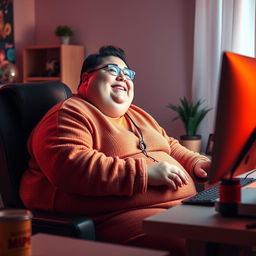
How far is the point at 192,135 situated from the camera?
13.1ft

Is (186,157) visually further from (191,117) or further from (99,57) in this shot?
(191,117)

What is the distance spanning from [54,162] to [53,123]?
0.15 metres

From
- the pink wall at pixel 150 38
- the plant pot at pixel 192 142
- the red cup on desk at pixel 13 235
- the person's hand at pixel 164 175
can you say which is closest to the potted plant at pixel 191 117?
the plant pot at pixel 192 142

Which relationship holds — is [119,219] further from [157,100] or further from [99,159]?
[157,100]

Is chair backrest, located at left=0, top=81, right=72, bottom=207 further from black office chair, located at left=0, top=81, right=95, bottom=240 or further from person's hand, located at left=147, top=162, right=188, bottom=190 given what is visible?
person's hand, located at left=147, top=162, right=188, bottom=190

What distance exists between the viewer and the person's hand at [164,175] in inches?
67.4

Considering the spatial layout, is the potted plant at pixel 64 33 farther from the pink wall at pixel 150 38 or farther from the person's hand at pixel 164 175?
the person's hand at pixel 164 175

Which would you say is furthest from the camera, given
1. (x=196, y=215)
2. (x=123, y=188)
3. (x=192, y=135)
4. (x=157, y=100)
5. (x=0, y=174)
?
(x=157, y=100)

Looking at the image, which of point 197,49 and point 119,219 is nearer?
point 119,219

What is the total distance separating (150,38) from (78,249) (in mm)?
3613

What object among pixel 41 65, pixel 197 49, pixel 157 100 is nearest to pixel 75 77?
Result: pixel 41 65

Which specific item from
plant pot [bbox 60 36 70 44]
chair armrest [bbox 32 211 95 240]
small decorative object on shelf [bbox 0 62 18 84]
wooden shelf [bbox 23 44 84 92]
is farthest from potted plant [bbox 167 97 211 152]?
chair armrest [bbox 32 211 95 240]

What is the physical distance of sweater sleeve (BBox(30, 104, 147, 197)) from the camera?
1.69 m

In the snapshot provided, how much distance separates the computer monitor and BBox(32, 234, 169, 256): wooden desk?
0.27 meters
